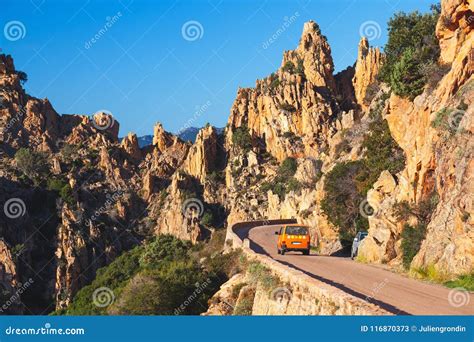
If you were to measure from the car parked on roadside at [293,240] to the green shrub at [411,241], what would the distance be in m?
7.15

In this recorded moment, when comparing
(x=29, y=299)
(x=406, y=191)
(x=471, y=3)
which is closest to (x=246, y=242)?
(x=406, y=191)

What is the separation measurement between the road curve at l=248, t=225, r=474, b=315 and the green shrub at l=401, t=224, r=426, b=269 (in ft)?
3.44

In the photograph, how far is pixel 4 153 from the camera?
113 meters

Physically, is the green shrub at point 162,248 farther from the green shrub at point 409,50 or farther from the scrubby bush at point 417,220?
the scrubby bush at point 417,220

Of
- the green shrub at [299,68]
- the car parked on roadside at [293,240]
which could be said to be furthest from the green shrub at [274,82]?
the car parked on roadside at [293,240]

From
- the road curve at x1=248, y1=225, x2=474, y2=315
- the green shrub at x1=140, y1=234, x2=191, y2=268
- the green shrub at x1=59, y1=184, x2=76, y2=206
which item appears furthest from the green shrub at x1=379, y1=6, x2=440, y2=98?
the green shrub at x1=59, y1=184, x2=76, y2=206

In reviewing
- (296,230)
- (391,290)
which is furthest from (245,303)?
(296,230)

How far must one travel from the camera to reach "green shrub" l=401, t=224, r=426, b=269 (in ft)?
77.6

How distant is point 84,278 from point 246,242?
59935 mm

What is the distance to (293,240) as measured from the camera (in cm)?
3123

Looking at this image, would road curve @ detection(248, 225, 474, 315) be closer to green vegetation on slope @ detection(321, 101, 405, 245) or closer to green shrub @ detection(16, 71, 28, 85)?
green vegetation on slope @ detection(321, 101, 405, 245)

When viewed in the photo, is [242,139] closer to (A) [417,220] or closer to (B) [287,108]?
(B) [287,108]

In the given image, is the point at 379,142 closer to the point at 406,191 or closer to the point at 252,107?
the point at 406,191

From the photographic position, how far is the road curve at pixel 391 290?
15047 millimetres
